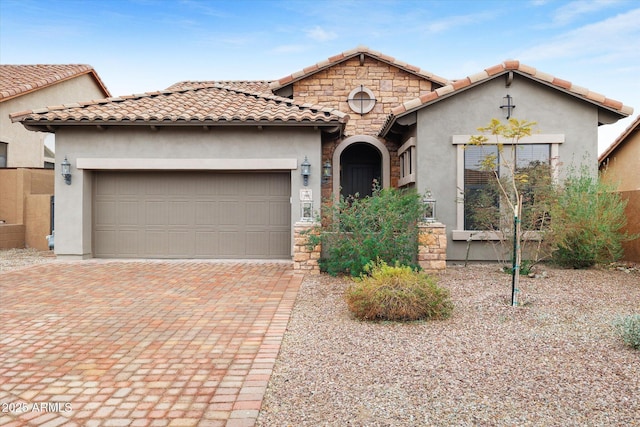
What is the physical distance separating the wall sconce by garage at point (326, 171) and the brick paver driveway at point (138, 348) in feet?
14.8

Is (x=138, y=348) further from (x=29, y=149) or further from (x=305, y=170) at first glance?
(x=29, y=149)

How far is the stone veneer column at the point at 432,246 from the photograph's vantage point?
934 cm

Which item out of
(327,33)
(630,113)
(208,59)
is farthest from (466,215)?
(208,59)

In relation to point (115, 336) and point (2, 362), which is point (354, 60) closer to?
point (115, 336)

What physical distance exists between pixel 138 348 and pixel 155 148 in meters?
7.13

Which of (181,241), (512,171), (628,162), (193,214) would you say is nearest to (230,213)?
(193,214)

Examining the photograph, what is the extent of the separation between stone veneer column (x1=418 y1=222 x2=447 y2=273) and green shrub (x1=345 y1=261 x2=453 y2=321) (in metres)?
3.36

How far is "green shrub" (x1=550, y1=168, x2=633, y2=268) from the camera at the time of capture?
9000 mm

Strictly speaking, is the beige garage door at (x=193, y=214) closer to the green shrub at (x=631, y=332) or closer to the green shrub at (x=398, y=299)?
the green shrub at (x=398, y=299)

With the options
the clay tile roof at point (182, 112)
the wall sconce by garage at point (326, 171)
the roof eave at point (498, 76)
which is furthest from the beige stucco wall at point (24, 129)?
the roof eave at point (498, 76)

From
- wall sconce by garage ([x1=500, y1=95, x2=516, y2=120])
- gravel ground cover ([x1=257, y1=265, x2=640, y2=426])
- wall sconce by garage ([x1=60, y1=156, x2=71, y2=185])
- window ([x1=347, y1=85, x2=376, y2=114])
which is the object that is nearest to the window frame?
wall sconce by garage ([x1=500, y1=95, x2=516, y2=120])

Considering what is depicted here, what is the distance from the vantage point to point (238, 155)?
1087cm

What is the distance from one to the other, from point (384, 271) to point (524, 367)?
234 centimetres

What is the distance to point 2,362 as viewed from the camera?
4.39 metres
